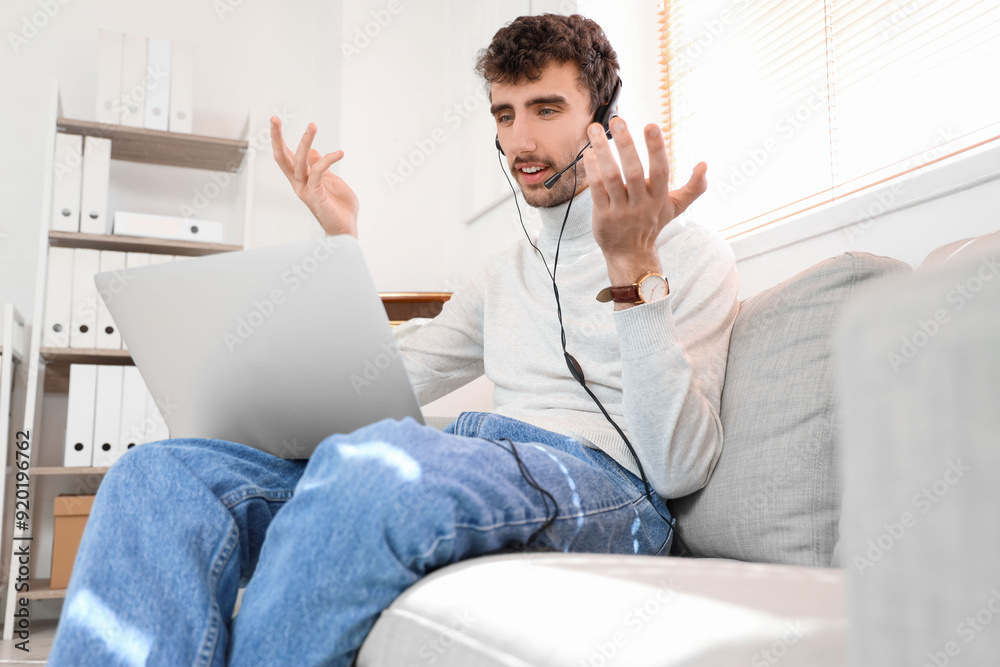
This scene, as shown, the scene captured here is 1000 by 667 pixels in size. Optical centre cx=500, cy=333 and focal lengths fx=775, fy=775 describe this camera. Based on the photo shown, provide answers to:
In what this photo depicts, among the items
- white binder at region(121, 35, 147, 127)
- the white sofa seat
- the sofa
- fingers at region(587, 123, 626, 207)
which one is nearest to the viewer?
the sofa

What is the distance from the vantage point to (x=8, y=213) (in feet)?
8.26

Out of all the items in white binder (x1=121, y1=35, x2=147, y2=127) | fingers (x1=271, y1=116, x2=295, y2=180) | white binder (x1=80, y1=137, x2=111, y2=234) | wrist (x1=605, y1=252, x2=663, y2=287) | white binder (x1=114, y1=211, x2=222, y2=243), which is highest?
white binder (x1=121, y1=35, x2=147, y2=127)

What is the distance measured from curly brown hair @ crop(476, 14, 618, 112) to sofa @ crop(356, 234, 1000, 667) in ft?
1.89

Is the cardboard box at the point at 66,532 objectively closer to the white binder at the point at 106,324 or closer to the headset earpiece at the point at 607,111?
the white binder at the point at 106,324

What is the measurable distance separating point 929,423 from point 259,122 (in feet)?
9.41

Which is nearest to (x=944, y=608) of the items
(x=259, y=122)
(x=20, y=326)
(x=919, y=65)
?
(x=919, y=65)

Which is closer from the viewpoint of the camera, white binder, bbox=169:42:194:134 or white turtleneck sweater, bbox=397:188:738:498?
white turtleneck sweater, bbox=397:188:738:498

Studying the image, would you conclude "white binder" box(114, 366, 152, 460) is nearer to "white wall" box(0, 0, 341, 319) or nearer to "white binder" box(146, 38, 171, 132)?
"white wall" box(0, 0, 341, 319)

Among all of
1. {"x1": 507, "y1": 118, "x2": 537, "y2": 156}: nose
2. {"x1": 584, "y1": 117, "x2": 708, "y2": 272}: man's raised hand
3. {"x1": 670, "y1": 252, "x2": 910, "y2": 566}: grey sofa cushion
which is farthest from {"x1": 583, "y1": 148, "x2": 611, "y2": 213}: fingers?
{"x1": 507, "y1": 118, "x2": 537, "y2": 156}: nose

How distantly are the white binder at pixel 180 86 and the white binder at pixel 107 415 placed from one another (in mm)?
809

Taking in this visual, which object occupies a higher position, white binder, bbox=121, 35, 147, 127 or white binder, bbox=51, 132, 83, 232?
white binder, bbox=121, 35, 147, 127

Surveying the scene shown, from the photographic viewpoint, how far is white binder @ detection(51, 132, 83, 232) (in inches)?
91.4

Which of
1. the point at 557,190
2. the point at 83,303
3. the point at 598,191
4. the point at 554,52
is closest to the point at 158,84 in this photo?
the point at 83,303

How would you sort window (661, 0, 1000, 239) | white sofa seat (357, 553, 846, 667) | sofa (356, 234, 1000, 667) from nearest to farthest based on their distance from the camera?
sofa (356, 234, 1000, 667), white sofa seat (357, 553, 846, 667), window (661, 0, 1000, 239)
